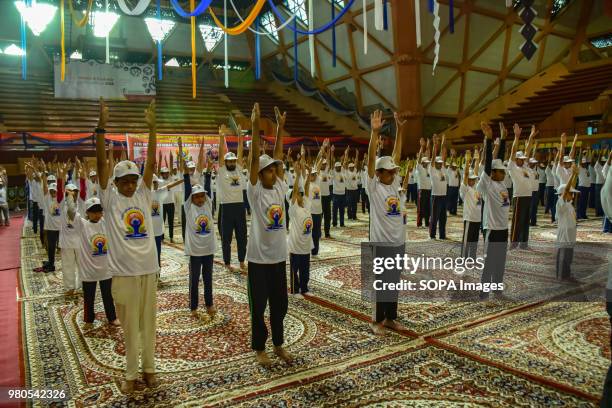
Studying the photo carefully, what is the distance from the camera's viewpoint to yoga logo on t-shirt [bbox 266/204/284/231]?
384cm

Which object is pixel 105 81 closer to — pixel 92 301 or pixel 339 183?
pixel 339 183

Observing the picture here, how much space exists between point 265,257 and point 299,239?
6.45 feet

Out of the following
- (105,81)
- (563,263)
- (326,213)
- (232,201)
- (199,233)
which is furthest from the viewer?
→ (105,81)

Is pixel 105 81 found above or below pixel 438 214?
above

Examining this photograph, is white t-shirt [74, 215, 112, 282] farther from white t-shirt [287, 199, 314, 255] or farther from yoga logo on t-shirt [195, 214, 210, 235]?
white t-shirt [287, 199, 314, 255]

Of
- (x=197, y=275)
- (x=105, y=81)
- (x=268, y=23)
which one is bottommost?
(x=197, y=275)

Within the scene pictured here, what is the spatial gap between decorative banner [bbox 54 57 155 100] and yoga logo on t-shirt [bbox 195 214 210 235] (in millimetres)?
20413

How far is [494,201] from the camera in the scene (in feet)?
18.2

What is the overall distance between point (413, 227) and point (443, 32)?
448 inches

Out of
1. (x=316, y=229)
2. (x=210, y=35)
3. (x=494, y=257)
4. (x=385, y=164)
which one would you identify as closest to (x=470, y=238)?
(x=494, y=257)

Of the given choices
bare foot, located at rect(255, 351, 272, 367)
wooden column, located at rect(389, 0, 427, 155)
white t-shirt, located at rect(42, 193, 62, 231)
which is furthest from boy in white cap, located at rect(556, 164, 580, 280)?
wooden column, located at rect(389, 0, 427, 155)

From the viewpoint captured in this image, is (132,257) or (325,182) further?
(325,182)

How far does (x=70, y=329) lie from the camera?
15.7 feet

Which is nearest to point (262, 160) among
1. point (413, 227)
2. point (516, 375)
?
point (516, 375)
